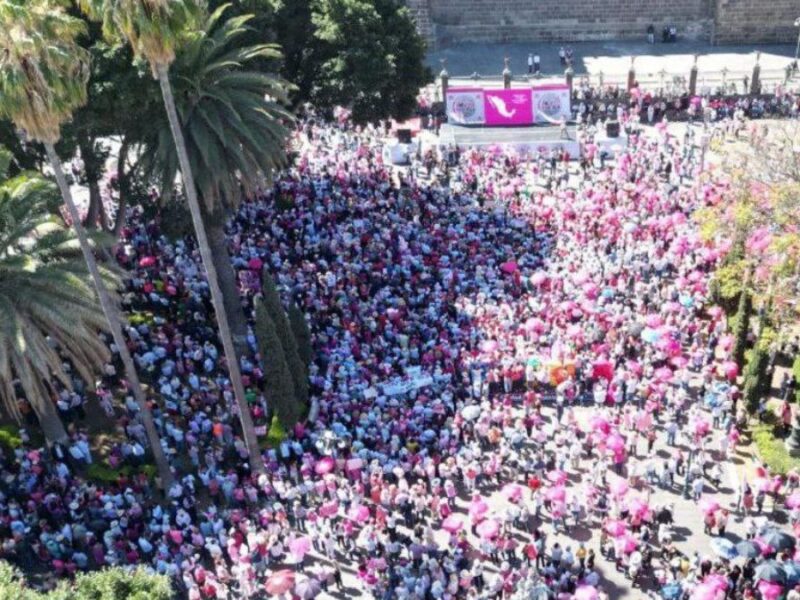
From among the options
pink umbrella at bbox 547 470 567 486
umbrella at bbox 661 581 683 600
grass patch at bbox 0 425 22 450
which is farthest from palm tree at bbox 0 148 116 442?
umbrella at bbox 661 581 683 600

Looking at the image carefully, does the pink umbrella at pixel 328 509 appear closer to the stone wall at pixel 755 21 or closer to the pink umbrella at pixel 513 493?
the pink umbrella at pixel 513 493

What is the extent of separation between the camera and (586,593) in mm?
20406

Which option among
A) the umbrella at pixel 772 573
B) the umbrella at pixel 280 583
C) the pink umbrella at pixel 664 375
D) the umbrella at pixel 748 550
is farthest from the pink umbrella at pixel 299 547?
the pink umbrella at pixel 664 375

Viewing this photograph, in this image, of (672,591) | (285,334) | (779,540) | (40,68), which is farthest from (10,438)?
(779,540)

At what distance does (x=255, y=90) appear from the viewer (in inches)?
1228

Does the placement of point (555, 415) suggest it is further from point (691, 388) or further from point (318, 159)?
point (318, 159)

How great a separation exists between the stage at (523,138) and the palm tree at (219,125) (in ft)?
69.5

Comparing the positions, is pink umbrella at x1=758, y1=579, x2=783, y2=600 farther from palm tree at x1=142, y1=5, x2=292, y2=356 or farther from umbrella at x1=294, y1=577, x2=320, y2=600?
palm tree at x1=142, y1=5, x2=292, y2=356

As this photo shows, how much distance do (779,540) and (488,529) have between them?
690 cm

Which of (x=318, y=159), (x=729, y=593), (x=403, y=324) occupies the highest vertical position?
(x=318, y=159)

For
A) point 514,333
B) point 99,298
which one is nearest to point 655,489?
point 514,333

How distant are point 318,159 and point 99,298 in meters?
24.5

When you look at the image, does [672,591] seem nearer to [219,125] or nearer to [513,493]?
[513,493]

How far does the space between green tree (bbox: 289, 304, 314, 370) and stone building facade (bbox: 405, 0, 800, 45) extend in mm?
42059
